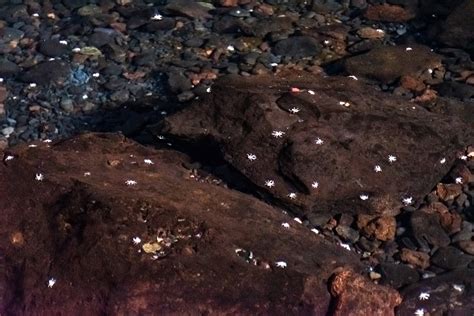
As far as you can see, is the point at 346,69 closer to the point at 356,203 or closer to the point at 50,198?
the point at 356,203

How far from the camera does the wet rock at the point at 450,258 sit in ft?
20.5

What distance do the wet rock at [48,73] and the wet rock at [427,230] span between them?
496cm

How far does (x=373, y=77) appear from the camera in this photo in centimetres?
890

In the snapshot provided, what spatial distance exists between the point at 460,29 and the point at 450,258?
4.34 m

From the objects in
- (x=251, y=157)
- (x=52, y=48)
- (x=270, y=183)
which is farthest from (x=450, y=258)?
(x=52, y=48)

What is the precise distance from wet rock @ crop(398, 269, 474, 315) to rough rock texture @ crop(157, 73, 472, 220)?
101cm

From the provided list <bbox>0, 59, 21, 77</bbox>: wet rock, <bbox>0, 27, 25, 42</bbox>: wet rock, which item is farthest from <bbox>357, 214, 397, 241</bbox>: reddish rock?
<bbox>0, 27, 25, 42</bbox>: wet rock

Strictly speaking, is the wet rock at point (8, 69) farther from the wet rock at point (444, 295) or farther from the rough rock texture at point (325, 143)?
the wet rock at point (444, 295)

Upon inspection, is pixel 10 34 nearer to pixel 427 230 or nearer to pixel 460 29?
pixel 460 29

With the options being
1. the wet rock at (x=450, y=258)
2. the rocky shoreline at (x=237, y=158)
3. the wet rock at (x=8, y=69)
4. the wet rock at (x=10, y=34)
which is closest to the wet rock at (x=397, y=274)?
the rocky shoreline at (x=237, y=158)

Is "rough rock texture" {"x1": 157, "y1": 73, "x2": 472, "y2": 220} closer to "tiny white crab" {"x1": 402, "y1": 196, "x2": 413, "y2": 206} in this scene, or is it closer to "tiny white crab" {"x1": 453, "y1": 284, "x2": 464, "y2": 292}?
"tiny white crab" {"x1": 402, "y1": 196, "x2": 413, "y2": 206}

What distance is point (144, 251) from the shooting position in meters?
5.29

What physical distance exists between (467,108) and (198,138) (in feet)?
10.3

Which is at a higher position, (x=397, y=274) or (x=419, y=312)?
(x=419, y=312)
